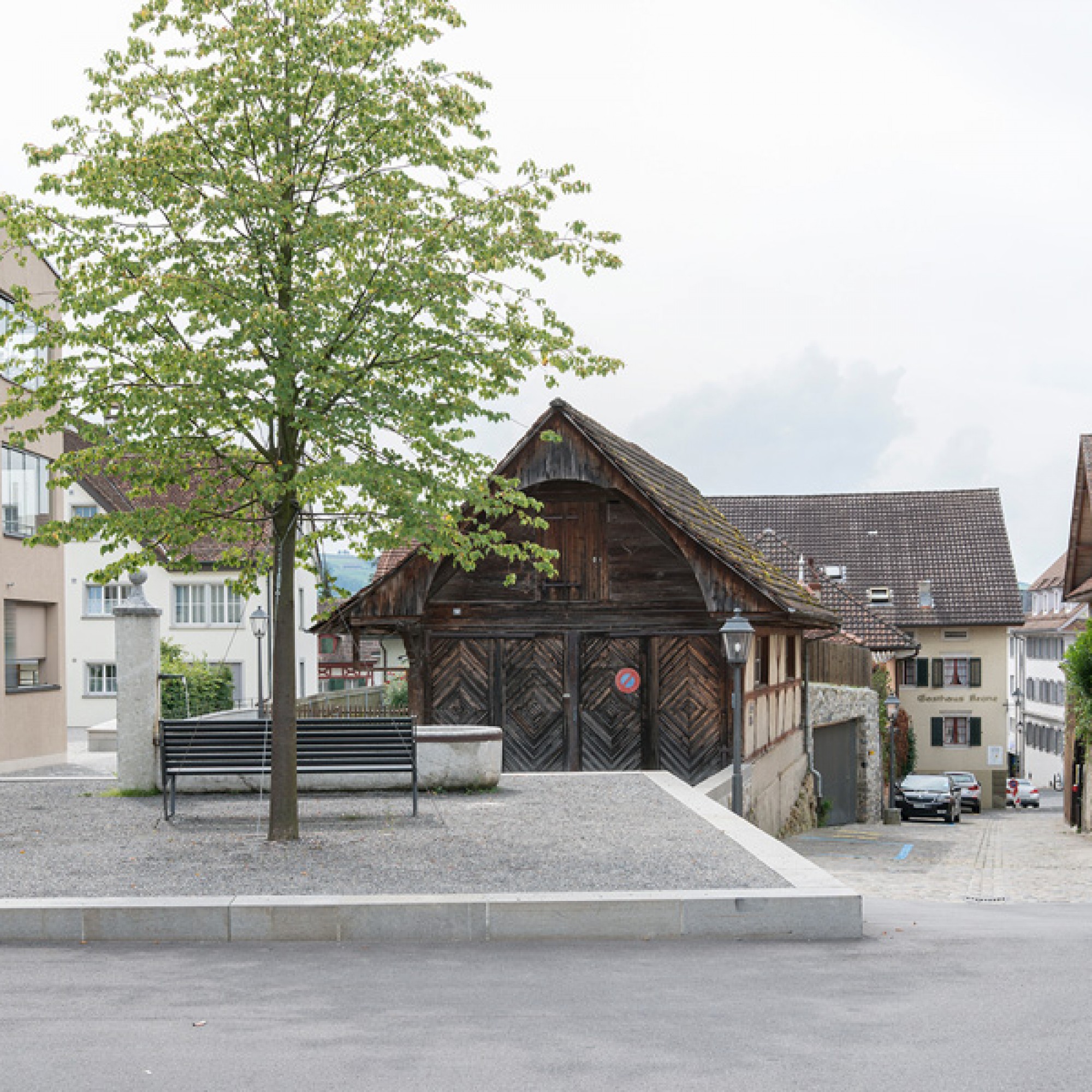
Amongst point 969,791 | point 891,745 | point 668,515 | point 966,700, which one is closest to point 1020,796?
point 966,700

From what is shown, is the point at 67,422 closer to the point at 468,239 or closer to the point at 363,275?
the point at 363,275

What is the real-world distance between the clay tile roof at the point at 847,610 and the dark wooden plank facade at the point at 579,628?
61.2 ft

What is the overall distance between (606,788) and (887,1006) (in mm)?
9705

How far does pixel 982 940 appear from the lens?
9711 millimetres

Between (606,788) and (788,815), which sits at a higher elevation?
(606,788)

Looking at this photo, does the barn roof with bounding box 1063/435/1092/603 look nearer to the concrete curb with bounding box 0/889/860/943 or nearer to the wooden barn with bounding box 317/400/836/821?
the wooden barn with bounding box 317/400/836/821

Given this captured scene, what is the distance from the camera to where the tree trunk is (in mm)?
12992

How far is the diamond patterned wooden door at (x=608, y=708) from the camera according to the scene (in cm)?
2320

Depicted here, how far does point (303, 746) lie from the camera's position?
14914 millimetres

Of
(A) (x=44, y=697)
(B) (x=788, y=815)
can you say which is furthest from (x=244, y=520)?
(A) (x=44, y=697)

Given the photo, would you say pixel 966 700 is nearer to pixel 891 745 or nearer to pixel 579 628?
pixel 891 745

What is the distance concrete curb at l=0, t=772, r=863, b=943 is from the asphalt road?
0.55 ft

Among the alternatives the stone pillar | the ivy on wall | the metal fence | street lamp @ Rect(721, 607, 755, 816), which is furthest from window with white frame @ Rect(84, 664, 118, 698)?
street lamp @ Rect(721, 607, 755, 816)

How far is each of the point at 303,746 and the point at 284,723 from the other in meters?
1.88
